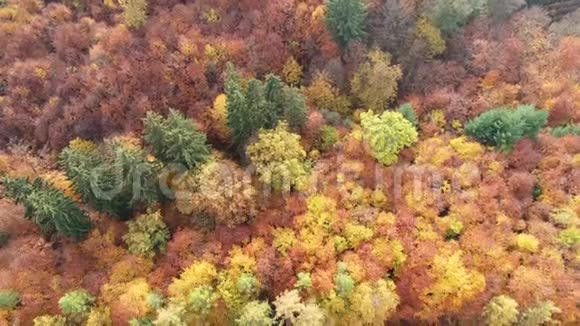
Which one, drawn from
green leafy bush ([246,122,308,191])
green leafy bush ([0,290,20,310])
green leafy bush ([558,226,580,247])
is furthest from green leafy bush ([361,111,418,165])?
green leafy bush ([0,290,20,310])

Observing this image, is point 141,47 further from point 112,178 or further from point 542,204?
→ point 542,204

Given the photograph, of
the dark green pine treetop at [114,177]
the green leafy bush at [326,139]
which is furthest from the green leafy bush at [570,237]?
the dark green pine treetop at [114,177]

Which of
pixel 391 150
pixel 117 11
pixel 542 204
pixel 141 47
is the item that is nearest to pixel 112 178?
pixel 141 47

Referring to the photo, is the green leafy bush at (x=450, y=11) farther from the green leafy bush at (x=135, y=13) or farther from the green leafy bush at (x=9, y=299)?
the green leafy bush at (x=9, y=299)

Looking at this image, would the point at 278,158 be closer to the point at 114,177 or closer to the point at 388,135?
the point at 388,135

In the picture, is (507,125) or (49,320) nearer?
(49,320)

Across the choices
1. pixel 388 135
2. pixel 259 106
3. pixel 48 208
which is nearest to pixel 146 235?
pixel 48 208
